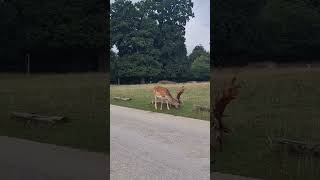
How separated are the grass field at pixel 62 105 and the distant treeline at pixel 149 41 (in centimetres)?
33

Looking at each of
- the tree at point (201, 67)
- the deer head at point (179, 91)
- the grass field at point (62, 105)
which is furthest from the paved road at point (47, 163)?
the tree at point (201, 67)

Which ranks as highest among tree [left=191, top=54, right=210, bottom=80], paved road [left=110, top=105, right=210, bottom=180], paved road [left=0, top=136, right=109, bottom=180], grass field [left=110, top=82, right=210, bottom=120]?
tree [left=191, top=54, right=210, bottom=80]

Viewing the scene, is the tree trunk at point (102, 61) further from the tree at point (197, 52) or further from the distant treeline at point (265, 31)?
the distant treeline at point (265, 31)

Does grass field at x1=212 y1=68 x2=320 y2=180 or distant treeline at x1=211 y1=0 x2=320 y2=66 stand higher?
distant treeline at x1=211 y1=0 x2=320 y2=66

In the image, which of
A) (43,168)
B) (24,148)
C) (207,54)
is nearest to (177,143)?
(207,54)

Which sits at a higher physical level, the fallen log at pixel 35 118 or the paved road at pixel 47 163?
the fallen log at pixel 35 118

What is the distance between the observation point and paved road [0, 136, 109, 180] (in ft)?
18.2

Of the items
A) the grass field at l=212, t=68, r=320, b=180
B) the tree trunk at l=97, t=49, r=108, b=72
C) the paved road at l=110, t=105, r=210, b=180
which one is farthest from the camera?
the tree trunk at l=97, t=49, r=108, b=72

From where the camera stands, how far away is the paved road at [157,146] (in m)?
5.07

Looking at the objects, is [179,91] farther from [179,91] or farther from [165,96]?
[165,96]

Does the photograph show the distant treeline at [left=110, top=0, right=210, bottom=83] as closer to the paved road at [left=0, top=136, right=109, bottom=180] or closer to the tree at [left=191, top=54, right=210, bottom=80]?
the tree at [left=191, top=54, right=210, bottom=80]

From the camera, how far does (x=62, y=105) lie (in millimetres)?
6102

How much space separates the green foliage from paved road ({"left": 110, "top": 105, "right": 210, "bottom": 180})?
0.46 meters

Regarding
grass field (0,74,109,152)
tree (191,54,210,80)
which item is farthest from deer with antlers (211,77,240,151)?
grass field (0,74,109,152)
